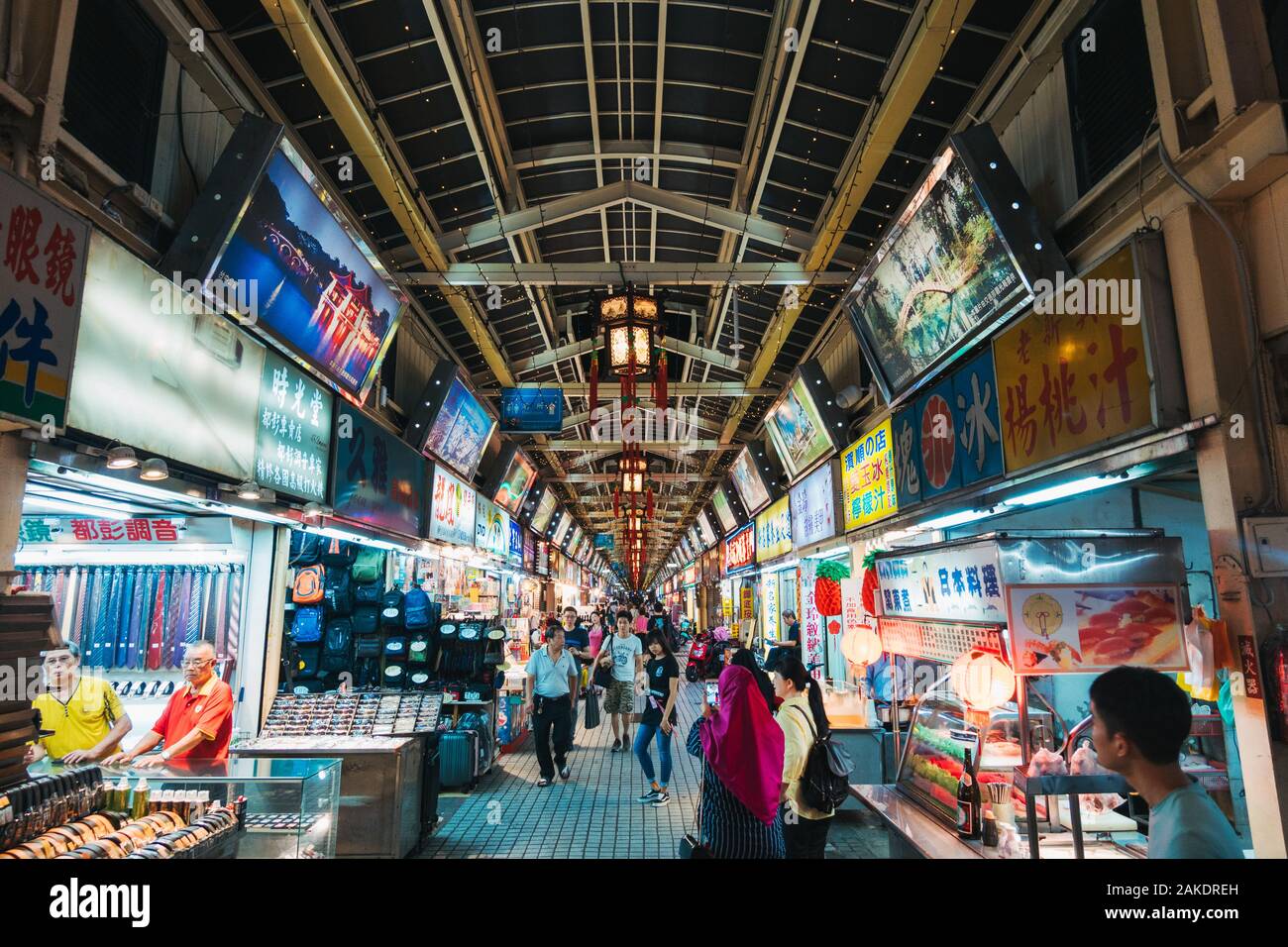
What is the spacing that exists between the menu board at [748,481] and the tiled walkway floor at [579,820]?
26.7ft

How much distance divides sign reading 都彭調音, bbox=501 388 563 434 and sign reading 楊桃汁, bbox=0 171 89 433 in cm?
799

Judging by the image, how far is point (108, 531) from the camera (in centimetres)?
626

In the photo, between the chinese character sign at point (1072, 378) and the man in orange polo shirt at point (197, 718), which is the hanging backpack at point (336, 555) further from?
the chinese character sign at point (1072, 378)

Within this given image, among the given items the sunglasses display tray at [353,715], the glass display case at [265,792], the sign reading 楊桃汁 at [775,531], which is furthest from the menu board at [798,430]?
the glass display case at [265,792]

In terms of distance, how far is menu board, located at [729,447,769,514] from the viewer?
15.6 meters

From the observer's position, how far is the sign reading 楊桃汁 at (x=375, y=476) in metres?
7.47

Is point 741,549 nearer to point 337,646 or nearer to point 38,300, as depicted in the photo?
point 337,646

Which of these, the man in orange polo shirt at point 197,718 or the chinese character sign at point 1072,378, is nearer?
the chinese character sign at point 1072,378

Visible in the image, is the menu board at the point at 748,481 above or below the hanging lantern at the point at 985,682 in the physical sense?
above

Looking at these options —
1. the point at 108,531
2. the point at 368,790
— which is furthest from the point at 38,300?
the point at 368,790

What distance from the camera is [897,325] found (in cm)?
688

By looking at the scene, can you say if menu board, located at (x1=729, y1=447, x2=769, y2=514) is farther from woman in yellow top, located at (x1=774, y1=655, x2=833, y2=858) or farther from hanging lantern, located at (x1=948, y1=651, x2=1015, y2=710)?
woman in yellow top, located at (x1=774, y1=655, x2=833, y2=858)
